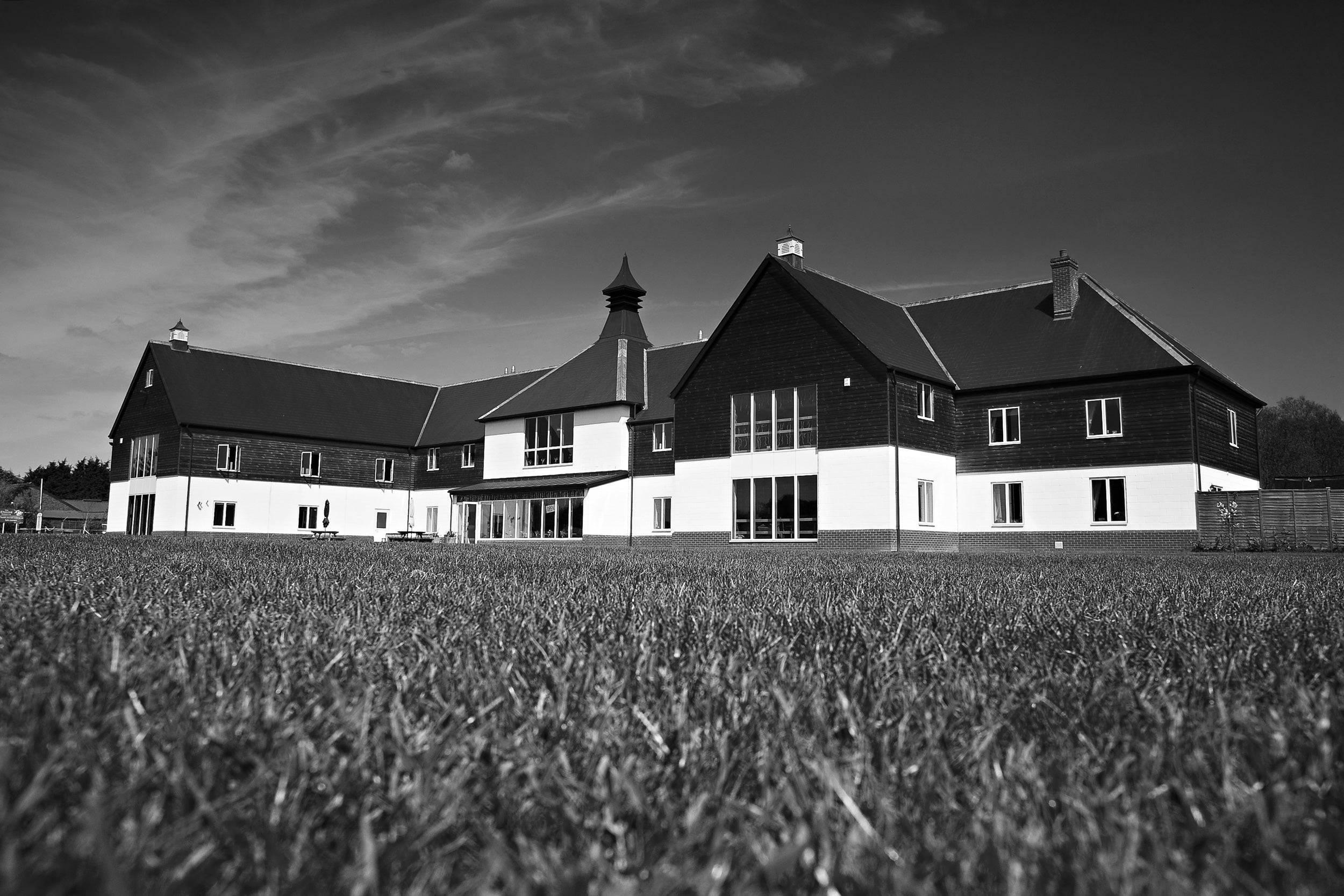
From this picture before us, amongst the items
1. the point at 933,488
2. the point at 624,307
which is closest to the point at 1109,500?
the point at 933,488

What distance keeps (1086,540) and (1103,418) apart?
143 inches

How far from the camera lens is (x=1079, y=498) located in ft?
88.1

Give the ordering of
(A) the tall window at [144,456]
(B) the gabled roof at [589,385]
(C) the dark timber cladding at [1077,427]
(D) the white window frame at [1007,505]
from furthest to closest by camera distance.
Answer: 1. (A) the tall window at [144,456]
2. (B) the gabled roof at [589,385]
3. (D) the white window frame at [1007,505]
4. (C) the dark timber cladding at [1077,427]

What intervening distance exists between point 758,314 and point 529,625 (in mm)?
27025

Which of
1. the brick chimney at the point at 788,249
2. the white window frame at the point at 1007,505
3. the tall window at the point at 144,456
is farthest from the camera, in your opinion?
the tall window at the point at 144,456

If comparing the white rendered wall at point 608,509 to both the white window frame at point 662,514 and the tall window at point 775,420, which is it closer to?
the white window frame at point 662,514

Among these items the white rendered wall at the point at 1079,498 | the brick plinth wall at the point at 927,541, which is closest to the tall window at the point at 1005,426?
the white rendered wall at the point at 1079,498

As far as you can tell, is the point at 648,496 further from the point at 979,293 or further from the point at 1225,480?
the point at 1225,480

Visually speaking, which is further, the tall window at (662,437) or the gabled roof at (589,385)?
the gabled roof at (589,385)

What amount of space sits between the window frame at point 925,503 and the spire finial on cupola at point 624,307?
1684 centimetres

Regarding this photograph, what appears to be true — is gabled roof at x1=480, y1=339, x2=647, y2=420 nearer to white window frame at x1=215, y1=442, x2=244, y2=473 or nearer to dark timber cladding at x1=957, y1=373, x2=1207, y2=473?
white window frame at x1=215, y1=442, x2=244, y2=473

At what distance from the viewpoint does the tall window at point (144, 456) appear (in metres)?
43.2

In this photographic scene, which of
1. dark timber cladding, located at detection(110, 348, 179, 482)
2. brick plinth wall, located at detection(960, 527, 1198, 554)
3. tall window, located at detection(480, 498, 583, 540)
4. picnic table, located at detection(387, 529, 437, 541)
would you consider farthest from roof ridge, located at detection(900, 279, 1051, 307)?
dark timber cladding, located at detection(110, 348, 179, 482)

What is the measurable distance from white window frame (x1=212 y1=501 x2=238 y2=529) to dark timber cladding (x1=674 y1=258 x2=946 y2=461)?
76.9 feet
